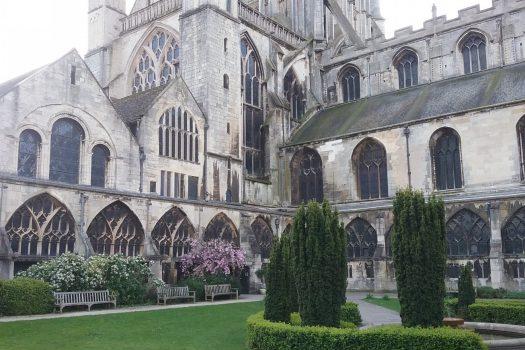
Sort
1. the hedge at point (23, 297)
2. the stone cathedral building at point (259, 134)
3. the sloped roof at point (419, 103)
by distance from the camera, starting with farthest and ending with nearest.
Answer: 1. the sloped roof at point (419, 103)
2. the stone cathedral building at point (259, 134)
3. the hedge at point (23, 297)

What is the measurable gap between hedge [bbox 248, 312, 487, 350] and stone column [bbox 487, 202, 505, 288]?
18.2 m

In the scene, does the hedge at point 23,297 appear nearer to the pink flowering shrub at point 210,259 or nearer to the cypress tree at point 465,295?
the pink flowering shrub at point 210,259

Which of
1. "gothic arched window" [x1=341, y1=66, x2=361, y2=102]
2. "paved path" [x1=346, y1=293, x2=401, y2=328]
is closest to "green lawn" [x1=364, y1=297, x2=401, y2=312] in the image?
"paved path" [x1=346, y1=293, x2=401, y2=328]

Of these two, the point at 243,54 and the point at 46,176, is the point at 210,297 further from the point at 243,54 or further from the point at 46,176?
the point at 243,54

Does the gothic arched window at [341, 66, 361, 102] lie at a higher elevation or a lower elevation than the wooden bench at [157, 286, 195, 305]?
higher

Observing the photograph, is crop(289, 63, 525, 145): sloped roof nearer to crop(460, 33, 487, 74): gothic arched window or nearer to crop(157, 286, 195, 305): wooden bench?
crop(460, 33, 487, 74): gothic arched window

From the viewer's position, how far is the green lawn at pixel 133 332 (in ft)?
40.8

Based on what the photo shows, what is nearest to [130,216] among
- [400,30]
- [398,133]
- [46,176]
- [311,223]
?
[46,176]

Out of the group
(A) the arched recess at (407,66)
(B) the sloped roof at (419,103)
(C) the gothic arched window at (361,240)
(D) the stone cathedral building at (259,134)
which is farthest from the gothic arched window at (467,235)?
(A) the arched recess at (407,66)

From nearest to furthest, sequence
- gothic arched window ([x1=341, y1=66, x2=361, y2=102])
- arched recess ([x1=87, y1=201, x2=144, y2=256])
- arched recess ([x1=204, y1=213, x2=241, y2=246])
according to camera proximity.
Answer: arched recess ([x1=87, y1=201, x2=144, y2=256]) < arched recess ([x1=204, y1=213, x2=241, y2=246]) < gothic arched window ([x1=341, y1=66, x2=361, y2=102])

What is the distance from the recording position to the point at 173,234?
28406 millimetres

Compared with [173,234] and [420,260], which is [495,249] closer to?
[173,234]

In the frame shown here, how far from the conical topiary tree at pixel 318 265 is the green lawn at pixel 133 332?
6.14ft

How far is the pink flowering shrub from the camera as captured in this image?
27750 millimetres
